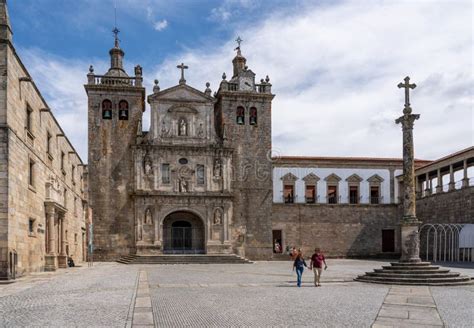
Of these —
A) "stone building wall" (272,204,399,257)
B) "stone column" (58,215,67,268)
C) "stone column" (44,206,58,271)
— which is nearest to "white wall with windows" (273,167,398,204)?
"stone building wall" (272,204,399,257)

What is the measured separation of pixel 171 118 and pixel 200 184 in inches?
215

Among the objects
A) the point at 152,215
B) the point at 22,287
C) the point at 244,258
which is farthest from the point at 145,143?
the point at 22,287

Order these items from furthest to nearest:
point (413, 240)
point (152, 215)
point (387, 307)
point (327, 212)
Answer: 1. point (327, 212)
2. point (152, 215)
3. point (413, 240)
4. point (387, 307)

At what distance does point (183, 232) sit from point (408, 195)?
22231 mm

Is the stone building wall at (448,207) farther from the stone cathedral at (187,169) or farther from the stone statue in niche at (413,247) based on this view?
the stone statue in niche at (413,247)

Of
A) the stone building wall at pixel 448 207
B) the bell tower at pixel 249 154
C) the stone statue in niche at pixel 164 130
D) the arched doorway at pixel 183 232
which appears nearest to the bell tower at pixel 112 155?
the stone statue in niche at pixel 164 130

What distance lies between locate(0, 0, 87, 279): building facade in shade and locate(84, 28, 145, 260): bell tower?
5.33 meters

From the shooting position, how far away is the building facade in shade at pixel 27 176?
63.9ft

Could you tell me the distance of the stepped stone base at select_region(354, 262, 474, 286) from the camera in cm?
1866

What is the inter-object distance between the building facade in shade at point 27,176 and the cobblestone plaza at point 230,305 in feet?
8.88

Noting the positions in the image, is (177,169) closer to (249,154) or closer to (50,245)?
(249,154)

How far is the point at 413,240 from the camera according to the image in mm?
20578

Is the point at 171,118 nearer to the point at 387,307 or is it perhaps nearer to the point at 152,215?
the point at 152,215

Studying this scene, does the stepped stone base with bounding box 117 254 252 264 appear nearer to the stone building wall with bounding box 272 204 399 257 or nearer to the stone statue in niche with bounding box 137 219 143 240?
the stone statue in niche with bounding box 137 219 143 240
